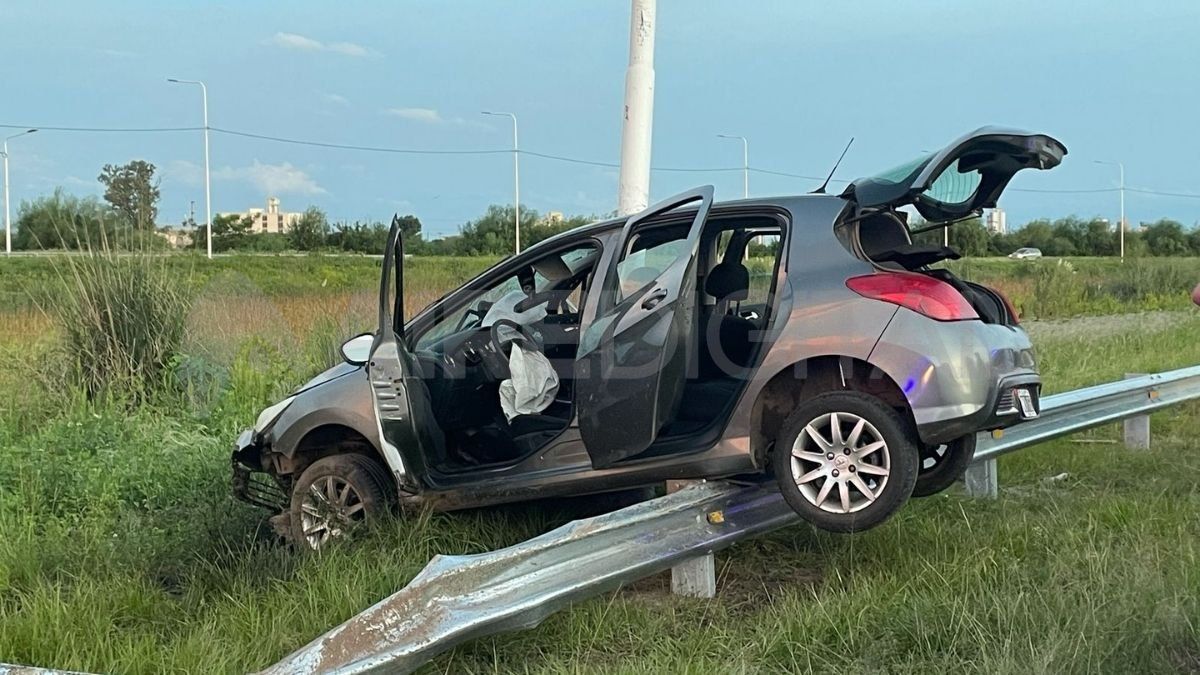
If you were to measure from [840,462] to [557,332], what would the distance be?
5.79 ft

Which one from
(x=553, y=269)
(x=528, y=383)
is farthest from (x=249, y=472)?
(x=553, y=269)

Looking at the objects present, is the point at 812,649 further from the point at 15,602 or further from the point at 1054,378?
the point at 1054,378

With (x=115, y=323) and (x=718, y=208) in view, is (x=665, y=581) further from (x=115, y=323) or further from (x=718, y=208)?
(x=115, y=323)

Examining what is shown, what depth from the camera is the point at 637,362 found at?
4.13 m

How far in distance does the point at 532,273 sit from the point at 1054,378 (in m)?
6.81

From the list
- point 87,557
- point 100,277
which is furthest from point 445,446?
point 100,277

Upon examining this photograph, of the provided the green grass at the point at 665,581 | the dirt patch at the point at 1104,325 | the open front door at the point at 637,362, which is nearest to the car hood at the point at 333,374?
the green grass at the point at 665,581

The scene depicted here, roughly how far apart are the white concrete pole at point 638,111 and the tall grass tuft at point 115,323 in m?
4.38

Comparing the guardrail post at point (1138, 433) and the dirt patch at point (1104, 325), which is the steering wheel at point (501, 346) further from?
the dirt patch at point (1104, 325)

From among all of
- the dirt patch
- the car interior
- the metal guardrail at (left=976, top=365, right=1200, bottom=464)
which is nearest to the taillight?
the car interior

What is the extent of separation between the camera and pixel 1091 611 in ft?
11.3

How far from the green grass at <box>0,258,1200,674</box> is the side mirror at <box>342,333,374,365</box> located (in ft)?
2.65

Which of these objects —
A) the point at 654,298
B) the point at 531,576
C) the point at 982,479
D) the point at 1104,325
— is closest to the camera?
the point at 531,576

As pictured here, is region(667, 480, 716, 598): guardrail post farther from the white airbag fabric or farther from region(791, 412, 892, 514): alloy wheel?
the white airbag fabric
